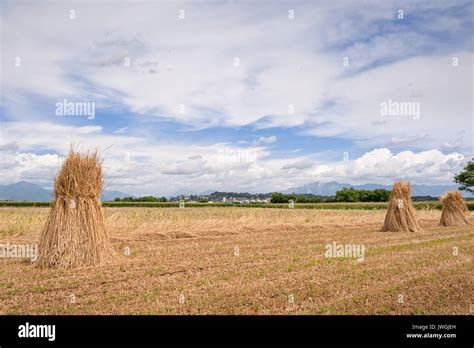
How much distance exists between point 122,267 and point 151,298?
3.18m

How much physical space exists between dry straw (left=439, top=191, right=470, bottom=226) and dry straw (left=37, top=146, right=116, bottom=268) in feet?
66.2

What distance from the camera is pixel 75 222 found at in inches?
432

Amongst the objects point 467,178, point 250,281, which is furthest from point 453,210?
point 467,178

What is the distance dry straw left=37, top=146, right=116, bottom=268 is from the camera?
35.1ft

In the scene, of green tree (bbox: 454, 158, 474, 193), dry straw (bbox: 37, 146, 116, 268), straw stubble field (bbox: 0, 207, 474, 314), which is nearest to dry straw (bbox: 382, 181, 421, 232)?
straw stubble field (bbox: 0, 207, 474, 314)

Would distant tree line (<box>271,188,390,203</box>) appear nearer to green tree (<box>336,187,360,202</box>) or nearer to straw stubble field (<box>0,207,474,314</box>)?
green tree (<box>336,187,360,202</box>)

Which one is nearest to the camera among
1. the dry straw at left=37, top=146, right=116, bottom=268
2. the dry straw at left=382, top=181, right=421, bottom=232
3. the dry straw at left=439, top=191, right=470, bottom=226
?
the dry straw at left=37, top=146, right=116, bottom=268

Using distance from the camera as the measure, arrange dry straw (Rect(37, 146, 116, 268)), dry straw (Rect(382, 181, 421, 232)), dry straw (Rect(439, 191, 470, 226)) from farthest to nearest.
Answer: dry straw (Rect(439, 191, 470, 226)) < dry straw (Rect(382, 181, 421, 232)) < dry straw (Rect(37, 146, 116, 268))

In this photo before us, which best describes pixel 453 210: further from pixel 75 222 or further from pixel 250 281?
pixel 75 222

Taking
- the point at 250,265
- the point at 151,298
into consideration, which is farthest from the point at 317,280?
the point at 151,298

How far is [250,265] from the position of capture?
422 inches

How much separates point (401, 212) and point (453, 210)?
21.2ft

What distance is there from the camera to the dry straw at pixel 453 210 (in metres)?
24.7
